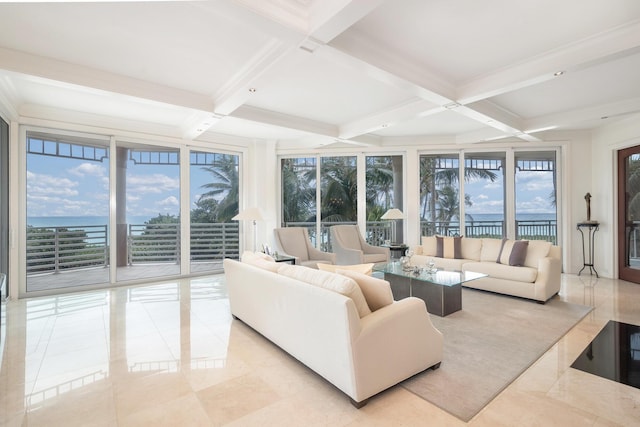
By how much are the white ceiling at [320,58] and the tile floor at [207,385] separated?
2.58 m

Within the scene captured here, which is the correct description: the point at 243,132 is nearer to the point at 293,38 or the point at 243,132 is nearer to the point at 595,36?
the point at 293,38

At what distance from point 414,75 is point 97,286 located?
556cm

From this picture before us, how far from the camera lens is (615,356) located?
267cm

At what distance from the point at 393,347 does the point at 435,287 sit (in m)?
1.86

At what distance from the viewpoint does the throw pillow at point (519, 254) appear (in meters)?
4.57

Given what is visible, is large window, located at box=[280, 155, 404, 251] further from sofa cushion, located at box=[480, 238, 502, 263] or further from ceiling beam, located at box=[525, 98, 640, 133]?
Answer: ceiling beam, located at box=[525, 98, 640, 133]

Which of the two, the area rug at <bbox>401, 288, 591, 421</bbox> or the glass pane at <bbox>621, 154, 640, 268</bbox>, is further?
the glass pane at <bbox>621, 154, 640, 268</bbox>

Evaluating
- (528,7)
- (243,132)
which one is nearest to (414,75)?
(528,7)

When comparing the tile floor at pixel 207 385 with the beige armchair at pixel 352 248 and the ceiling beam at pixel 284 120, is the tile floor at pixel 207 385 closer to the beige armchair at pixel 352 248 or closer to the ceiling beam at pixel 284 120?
the beige armchair at pixel 352 248

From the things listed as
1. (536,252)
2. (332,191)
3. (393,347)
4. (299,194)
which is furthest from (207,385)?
(332,191)

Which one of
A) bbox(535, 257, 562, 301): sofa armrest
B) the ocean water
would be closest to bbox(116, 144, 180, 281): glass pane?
the ocean water

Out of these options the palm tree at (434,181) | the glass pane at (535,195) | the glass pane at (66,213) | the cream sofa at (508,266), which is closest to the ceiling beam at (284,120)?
the palm tree at (434,181)

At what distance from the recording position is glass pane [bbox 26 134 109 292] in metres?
4.80

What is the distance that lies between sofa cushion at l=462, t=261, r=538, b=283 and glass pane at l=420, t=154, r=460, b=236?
2.06m
